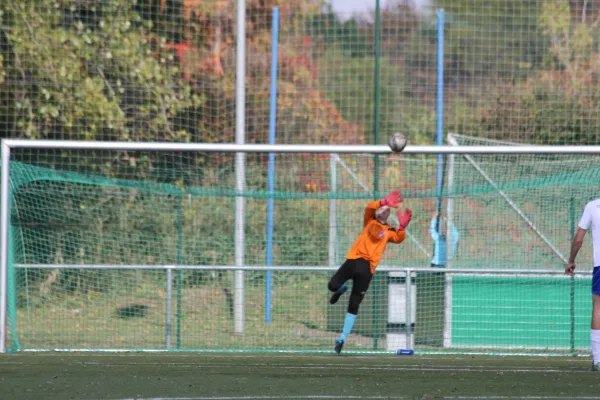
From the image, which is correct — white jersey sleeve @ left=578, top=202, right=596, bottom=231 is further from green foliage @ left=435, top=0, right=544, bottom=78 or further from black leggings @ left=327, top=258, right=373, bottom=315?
green foliage @ left=435, top=0, right=544, bottom=78

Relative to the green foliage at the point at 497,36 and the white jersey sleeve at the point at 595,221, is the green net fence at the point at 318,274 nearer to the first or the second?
the white jersey sleeve at the point at 595,221

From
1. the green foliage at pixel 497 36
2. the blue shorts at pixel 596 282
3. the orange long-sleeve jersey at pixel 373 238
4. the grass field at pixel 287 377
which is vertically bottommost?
the grass field at pixel 287 377

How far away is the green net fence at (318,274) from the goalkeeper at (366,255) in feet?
2.49

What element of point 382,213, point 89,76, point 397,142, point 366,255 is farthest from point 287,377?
point 89,76

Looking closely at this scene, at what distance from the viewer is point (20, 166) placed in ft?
35.6

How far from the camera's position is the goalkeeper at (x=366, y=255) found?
978 cm

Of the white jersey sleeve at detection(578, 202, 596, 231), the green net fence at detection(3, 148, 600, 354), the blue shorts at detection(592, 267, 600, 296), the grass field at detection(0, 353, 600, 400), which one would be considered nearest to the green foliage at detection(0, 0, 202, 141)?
the green net fence at detection(3, 148, 600, 354)

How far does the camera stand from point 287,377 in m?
7.75

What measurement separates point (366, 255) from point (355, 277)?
0.25 m

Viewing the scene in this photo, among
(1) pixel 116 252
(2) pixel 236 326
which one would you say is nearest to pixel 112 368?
(2) pixel 236 326

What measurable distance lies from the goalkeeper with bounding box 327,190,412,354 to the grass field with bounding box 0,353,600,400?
0.59 metres

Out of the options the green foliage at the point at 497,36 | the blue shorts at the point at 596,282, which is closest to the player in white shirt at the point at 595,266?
the blue shorts at the point at 596,282

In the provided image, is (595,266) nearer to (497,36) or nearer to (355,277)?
(355,277)

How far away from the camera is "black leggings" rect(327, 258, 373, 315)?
9766mm
